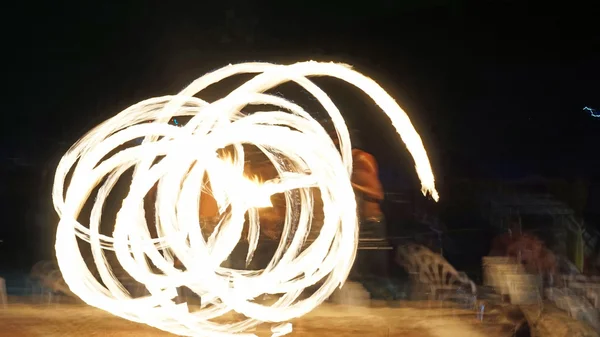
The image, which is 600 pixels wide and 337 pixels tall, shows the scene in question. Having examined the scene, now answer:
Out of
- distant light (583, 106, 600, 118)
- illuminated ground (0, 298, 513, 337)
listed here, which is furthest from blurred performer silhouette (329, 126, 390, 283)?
distant light (583, 106, 600, 118)

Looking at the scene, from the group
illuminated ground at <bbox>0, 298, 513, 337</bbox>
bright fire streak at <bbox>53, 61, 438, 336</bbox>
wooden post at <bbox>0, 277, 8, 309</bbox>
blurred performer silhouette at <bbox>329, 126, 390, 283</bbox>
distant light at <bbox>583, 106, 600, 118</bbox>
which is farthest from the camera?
distant light at <bbox>583, 106, 600, 118</bbox>

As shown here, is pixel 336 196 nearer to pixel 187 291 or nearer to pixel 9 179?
pixel 187 291

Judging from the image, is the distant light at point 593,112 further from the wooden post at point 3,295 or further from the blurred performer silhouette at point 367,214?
the wooden post at point 3,295

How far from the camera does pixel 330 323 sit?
5.52 metres

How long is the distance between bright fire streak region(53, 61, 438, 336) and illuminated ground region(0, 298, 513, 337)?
1.05 feet

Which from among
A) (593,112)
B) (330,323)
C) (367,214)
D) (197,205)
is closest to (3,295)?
(197,205)

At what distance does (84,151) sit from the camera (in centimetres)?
516

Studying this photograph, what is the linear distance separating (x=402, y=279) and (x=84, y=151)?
3817 millimetres

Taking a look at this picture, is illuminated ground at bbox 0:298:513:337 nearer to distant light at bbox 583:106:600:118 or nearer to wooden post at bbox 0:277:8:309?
wooden post at bbox 0:277:8:309


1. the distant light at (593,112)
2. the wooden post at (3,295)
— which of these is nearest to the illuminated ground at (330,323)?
the wooden post at (3,295)

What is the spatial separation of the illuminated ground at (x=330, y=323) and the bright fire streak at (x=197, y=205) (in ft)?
1.05

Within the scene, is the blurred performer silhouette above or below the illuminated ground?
above

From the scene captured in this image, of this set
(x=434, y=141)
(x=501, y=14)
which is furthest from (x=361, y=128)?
(x=501, y=14)

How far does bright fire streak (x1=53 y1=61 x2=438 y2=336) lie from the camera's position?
487 cm
